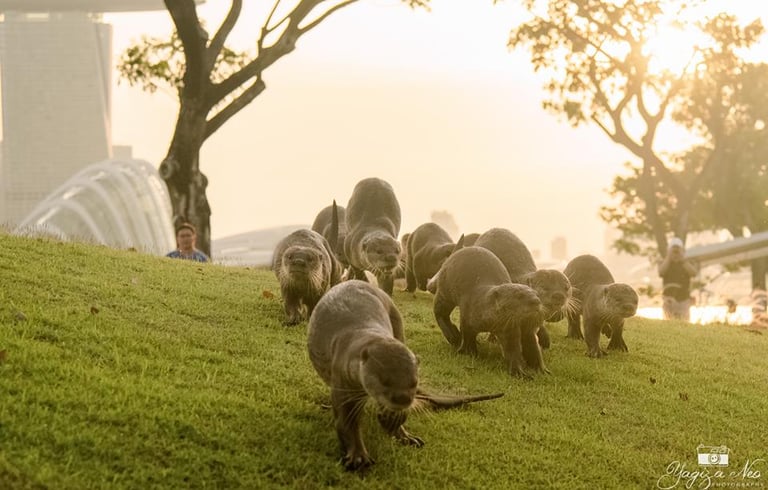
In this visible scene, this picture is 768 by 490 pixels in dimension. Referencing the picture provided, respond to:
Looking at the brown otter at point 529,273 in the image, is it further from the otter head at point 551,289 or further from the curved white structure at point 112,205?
the curved white structure at point 112,205

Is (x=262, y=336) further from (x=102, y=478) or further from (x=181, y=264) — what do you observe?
(x=181, y=264)

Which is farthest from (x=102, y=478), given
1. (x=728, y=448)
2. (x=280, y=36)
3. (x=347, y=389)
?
(x=280, y=36)

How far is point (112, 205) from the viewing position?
6812 cm

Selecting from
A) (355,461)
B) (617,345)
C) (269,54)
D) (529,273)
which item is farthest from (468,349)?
(269,54)

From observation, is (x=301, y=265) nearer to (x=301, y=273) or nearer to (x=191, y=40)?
(x=301, y=273)

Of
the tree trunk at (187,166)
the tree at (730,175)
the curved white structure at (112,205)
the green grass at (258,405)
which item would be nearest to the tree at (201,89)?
the tree trunk at (187,166)

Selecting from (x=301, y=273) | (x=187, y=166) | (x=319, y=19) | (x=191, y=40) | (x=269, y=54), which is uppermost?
(x=319, y=19)

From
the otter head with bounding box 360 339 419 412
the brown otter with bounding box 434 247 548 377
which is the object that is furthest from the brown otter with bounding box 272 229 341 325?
the otter head with bounding box 360 339 419 412

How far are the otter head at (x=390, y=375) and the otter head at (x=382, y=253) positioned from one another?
5500 mm

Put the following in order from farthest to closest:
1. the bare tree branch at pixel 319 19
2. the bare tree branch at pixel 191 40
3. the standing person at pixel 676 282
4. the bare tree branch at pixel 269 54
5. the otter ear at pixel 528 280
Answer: the bare tree branch at pixel 319 19 → the bare tree branch at pixel 269 54 → the bare tree branch at pixel 191 40 → the standing person at pixel 676 282 → the otter ear at pixel 528 280

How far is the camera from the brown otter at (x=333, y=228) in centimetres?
1160

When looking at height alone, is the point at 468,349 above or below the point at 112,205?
below

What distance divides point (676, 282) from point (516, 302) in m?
12.0

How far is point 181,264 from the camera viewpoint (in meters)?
12.7
